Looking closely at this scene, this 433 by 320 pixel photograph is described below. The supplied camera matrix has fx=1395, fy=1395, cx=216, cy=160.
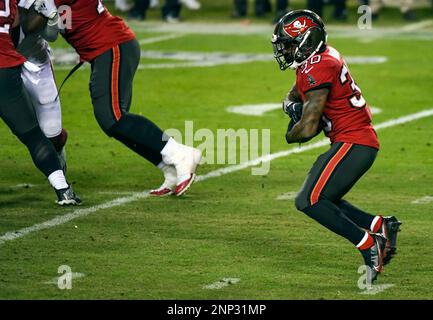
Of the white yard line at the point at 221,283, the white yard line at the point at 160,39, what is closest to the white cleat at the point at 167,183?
the white yard line at the point at 221,283

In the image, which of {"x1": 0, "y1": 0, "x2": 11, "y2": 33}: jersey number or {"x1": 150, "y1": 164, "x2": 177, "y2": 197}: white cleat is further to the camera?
{"x1": 150, "y1": 164, "x2": 177, "y2": 197}: white cleat

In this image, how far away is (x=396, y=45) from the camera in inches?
768

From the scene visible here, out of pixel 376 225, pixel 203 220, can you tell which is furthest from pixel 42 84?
pixel 376 225

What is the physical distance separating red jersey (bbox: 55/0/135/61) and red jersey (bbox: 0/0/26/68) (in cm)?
41

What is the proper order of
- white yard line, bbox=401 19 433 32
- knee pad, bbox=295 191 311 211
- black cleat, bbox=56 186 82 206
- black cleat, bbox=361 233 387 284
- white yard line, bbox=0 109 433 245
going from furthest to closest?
white yard line, bbox=401 19 433 32
black cleat, bbox=56 186 82 206
white yard line, bbox=0 109 433 245
knee pad, bbox=295 191 311 211
black cleat, bbox=361 233 387 284

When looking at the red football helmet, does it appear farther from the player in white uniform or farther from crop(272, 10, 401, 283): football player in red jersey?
the player in white uniform

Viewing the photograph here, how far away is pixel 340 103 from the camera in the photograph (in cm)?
773

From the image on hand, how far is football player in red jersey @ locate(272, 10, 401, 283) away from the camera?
7.60m

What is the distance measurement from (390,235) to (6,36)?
3098mm

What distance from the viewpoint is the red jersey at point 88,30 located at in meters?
9.71

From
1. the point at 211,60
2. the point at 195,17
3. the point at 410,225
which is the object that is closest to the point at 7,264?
the point at 410,225

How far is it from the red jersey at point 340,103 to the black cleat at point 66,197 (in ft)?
7.89

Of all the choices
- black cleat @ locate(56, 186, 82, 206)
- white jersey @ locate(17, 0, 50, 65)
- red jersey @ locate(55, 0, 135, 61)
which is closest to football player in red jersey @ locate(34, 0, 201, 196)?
red jersey @ locate(55, 0, 135, 61)
